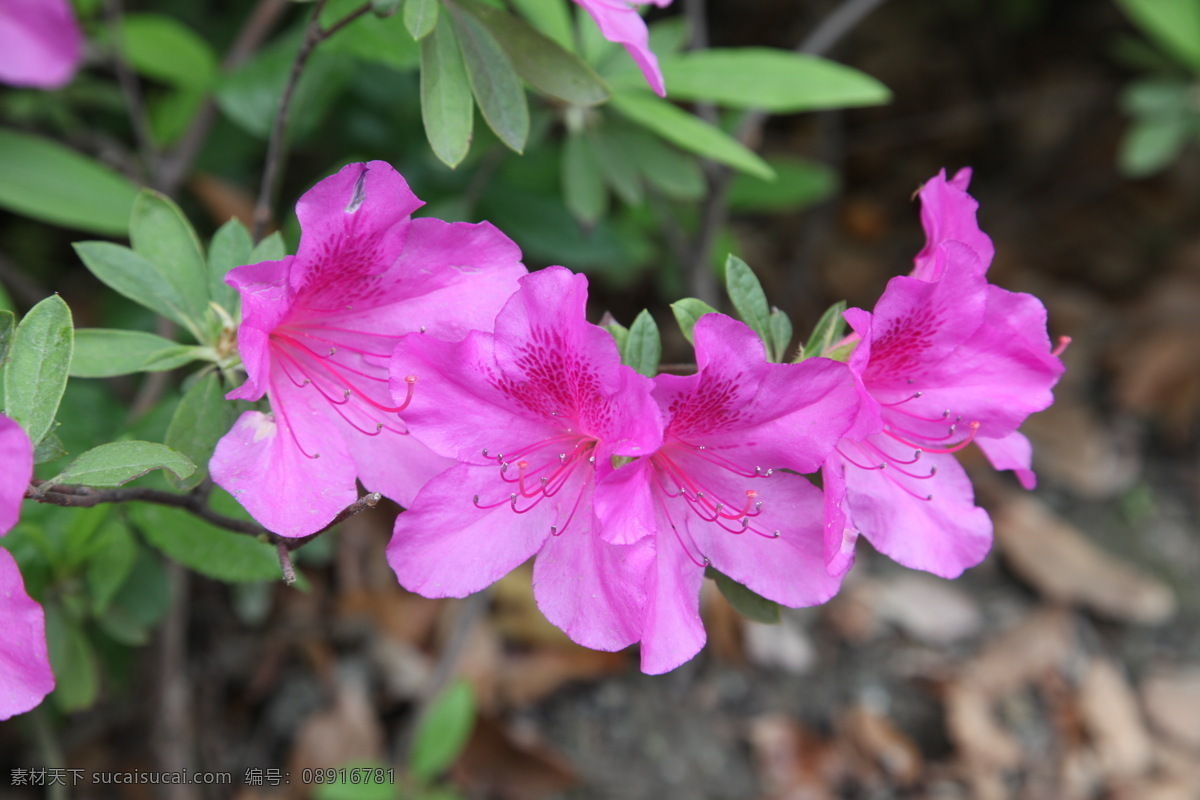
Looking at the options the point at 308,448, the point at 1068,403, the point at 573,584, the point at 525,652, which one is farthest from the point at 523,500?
the point at 1068,403

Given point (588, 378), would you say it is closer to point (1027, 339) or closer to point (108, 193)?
point (1027, 339)

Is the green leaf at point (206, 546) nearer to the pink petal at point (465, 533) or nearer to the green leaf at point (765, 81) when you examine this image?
the pink petal at point (465, 533)

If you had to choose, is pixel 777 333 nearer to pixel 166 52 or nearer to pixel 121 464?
pixel 121 464

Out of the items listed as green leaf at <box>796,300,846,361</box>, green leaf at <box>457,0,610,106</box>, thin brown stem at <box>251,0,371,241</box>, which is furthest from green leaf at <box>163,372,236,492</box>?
green leaf at <box>796,300,846,361</box>

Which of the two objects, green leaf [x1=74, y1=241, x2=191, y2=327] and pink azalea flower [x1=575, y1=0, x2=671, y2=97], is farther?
green leaf [x1=74, y1=241, x2=191, y2=327]

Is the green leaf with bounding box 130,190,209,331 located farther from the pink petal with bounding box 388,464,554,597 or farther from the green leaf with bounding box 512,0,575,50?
the green leaf with bounding box 512,0,575,50

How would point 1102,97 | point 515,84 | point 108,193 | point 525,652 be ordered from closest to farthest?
point 515,84 < point 108,193 < point 525,652 < point 1102,97
